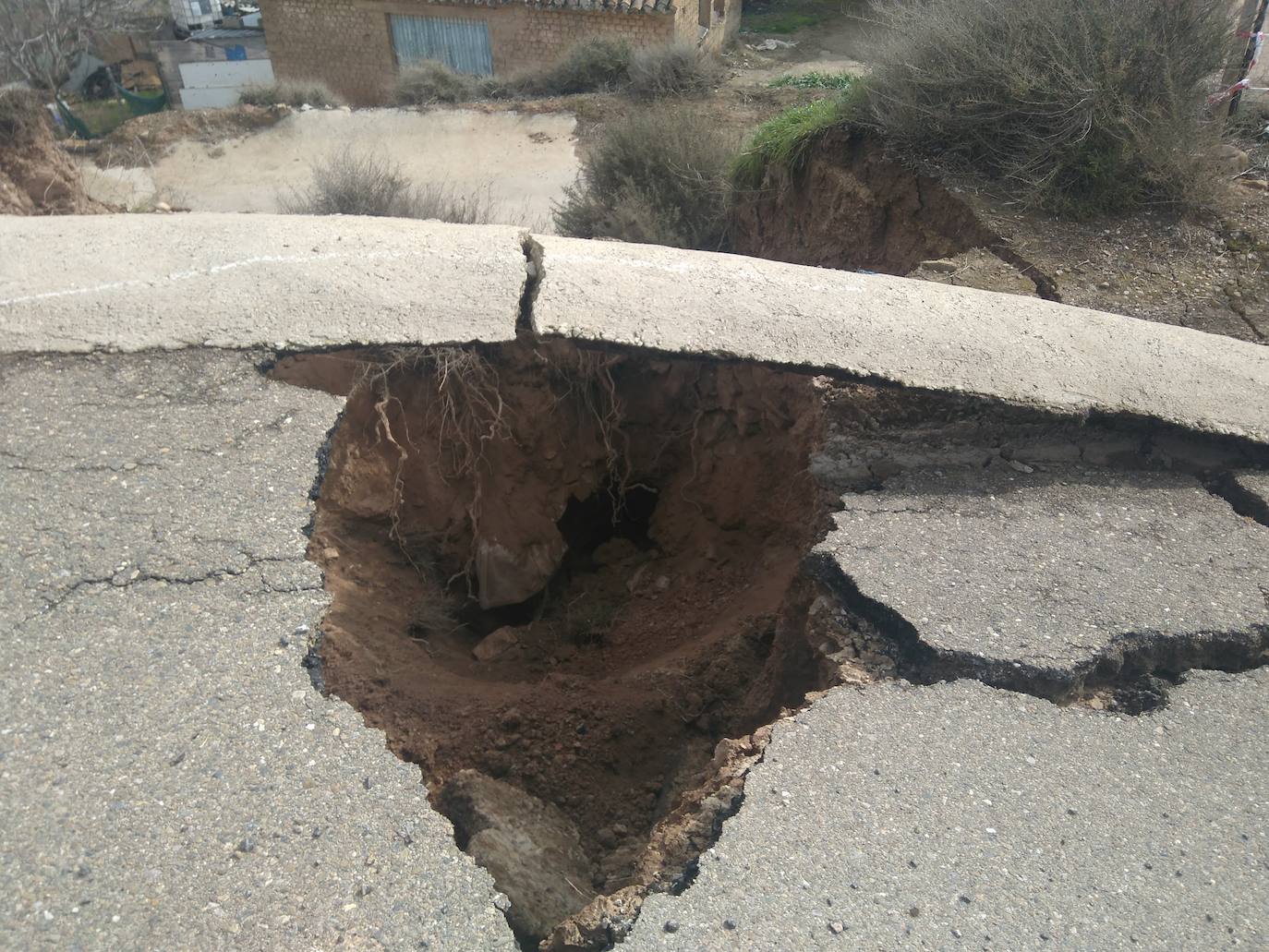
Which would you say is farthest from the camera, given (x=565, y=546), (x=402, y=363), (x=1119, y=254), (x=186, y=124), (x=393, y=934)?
(x=186, y=124)

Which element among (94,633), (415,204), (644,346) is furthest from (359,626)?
(415,204)

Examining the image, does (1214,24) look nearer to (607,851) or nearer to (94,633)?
(607,851)

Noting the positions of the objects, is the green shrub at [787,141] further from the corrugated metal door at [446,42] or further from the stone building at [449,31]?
the corrugated metal door at [446,42]

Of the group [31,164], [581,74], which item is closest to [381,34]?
[581,74]

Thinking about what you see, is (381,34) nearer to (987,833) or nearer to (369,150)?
(369,150)

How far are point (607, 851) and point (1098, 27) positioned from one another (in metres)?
6.26

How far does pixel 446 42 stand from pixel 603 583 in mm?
17806

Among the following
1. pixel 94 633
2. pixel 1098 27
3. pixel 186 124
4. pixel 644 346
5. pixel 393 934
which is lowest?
pixel 186 124

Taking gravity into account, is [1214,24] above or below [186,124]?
above

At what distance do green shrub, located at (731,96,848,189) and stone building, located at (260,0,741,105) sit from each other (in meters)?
11.2

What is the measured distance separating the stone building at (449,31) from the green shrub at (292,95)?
4.34 feet

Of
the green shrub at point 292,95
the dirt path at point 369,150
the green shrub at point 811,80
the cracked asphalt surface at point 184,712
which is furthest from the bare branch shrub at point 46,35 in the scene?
the cracked asphalt surface at point 184,712

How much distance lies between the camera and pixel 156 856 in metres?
2.00

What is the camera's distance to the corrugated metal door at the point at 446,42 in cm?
1892
